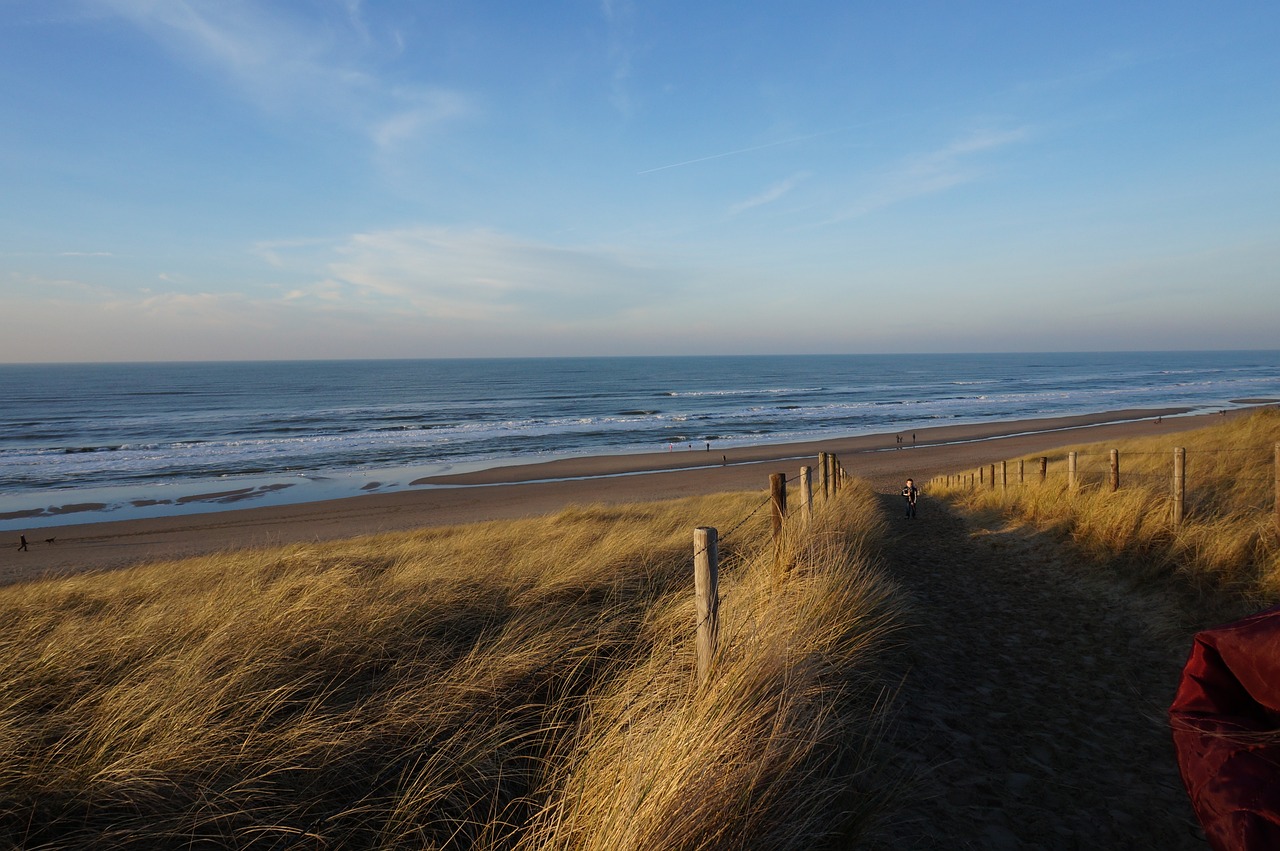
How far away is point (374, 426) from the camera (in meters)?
52.1

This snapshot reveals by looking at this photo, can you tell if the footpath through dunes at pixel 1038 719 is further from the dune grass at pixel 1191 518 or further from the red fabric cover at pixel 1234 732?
the red fabric cover at pixel 1234 732

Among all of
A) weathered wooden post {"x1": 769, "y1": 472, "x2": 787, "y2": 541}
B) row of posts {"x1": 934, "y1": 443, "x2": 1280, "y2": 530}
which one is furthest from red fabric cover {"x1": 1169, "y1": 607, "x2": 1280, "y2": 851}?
row of posts {"x1": 934, "y1": 443, "x2": 1280, "y2": 530}

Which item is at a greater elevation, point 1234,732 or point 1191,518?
point 1234,732

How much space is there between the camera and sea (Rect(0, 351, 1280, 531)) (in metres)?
29.0

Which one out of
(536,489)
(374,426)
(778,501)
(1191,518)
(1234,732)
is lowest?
(536,489)

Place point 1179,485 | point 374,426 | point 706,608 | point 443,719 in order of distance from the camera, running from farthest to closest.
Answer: point 374,426
point 1179,485
point 706,608
point 443,719

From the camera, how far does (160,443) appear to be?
42.4m

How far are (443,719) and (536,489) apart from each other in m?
25.4

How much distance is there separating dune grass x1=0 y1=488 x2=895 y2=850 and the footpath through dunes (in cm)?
30

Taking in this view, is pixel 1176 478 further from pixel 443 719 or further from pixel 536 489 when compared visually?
pixel 536 489

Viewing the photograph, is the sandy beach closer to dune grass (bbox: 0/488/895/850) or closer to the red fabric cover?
dune grass (bbox: 0/488/895/850)

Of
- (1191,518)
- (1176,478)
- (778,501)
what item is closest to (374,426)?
(778,501)

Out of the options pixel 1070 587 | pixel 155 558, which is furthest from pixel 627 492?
pixel 1070 587

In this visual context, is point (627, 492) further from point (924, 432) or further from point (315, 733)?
point (924, 432)
